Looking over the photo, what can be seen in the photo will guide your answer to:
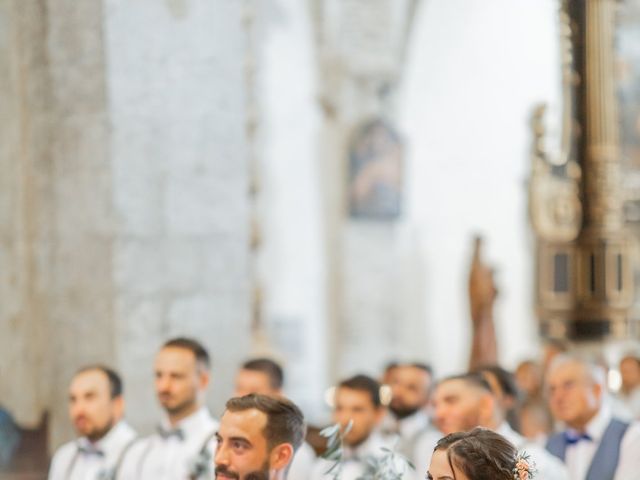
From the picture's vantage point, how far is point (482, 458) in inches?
124

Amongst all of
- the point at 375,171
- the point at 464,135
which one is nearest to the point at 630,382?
the point at 375,171

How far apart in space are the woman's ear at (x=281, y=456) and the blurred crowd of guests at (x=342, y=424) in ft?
1.85

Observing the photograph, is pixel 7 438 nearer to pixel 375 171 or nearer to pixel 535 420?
pixel 535 420

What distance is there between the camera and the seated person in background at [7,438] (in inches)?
247

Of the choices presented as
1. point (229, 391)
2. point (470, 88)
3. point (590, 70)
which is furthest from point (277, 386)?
point (470, 88)

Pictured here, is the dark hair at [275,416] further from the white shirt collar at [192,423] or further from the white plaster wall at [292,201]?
the white plaster wall at [292,201]

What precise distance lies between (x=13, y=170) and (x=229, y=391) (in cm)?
172

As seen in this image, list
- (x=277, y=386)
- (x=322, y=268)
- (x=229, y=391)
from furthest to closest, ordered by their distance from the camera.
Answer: (x=322, y=268)
(x=229, y=391)
(x=277, y=386)

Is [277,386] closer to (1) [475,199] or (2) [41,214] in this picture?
(2) [41,214]

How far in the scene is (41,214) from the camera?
21.3 feet

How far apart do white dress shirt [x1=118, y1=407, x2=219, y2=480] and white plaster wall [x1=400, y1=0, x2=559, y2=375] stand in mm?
10144

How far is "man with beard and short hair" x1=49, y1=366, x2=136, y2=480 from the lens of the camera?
531 cm

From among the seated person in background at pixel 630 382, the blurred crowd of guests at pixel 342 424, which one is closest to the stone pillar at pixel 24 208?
the blurred crowd of guests at pixel 342 424

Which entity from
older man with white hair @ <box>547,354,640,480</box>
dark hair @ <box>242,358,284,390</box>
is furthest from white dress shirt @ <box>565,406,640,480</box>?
dark hair @ <box>242,358,284,390</box>
